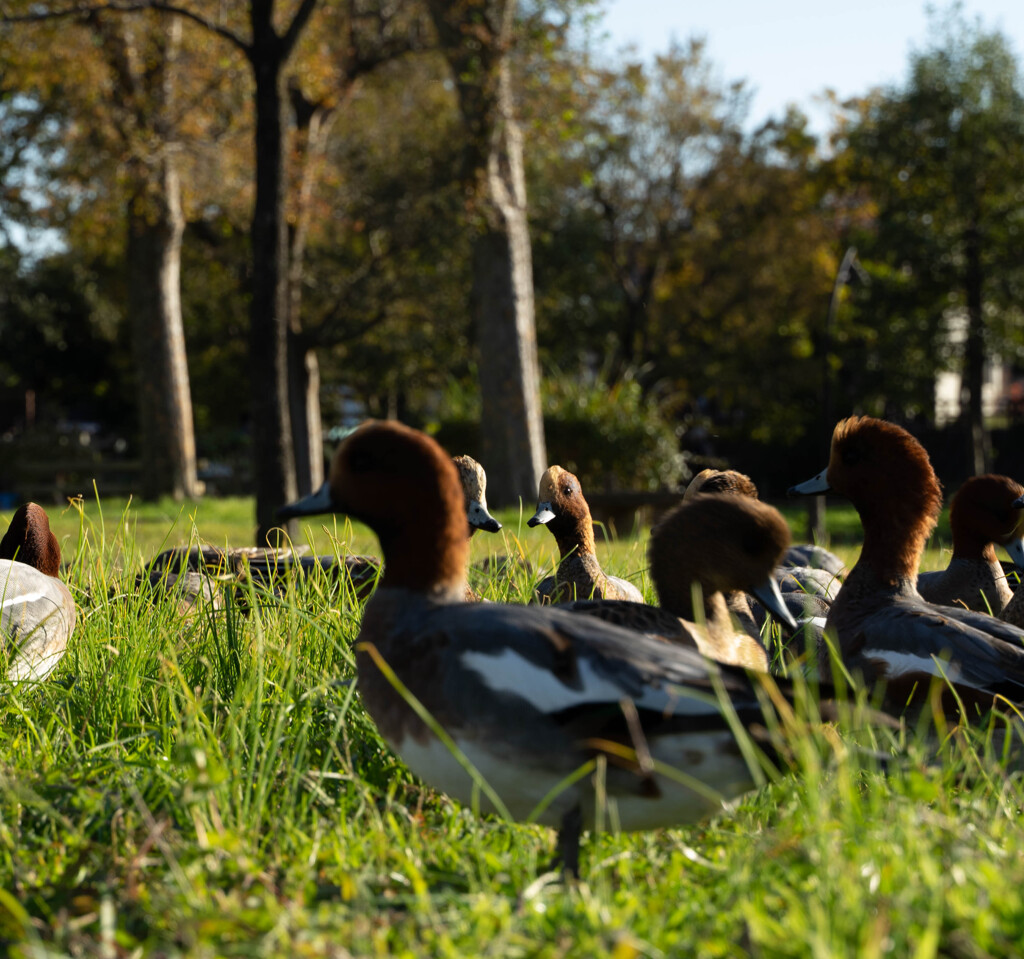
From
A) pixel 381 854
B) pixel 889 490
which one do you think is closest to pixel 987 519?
pixel 889 490

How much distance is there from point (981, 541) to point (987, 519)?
120mm

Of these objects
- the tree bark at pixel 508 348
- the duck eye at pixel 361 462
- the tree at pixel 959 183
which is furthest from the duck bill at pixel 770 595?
the tree at pixel 959 183

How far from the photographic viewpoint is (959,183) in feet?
80.6

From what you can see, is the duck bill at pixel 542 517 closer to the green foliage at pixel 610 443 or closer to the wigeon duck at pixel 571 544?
the wigeon duck at pixel 571 544

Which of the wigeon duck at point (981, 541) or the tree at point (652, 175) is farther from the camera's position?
the tree at point (652, 175)

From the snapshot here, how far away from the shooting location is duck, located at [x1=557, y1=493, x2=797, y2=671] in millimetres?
2924

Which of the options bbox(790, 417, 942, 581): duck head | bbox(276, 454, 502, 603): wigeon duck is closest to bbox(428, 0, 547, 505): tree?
bbox(276, 454, 502, 603): wigeon duck

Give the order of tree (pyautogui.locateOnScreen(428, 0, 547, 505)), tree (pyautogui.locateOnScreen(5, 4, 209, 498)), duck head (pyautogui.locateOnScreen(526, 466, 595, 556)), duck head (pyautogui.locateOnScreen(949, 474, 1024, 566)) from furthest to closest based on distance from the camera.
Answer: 1. tree (pyautogui.locateOnScreen(5, 4, 209, 498))
2. tree (pyautogui.locateOnScreen(428, 0, 547, 505))
3. duck head (pyautogui.locateOnScreen(526, 466, 595, 556))
4. duck head (pyautogui.locateOnScreen(949, 474, 1024, 566))

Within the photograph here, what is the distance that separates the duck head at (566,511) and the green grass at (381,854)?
1667 mm

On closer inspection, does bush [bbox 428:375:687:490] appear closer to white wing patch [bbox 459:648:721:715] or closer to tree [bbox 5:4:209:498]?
tree [bbox 5:4:209:498]

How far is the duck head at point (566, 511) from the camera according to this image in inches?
193

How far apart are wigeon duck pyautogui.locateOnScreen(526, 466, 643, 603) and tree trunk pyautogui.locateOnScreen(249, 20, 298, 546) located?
4405 millimetres

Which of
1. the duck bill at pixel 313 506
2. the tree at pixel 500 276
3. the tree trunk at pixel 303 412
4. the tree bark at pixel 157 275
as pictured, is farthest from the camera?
the tree trunk at pixel 303 412

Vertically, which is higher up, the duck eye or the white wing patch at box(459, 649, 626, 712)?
the duck eye
